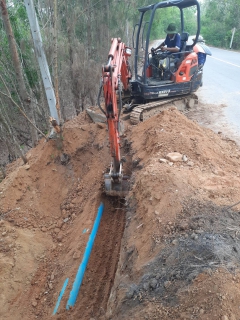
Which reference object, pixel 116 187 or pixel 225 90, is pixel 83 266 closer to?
pixel 116 187

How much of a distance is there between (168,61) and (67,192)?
15.7 feet

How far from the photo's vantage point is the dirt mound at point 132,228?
2.58m

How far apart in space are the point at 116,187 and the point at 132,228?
4.09 feet

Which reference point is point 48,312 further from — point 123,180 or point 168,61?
point 168,61

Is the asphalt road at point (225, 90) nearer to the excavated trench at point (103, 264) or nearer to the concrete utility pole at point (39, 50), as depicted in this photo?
the excavated trench at point (103, 264)

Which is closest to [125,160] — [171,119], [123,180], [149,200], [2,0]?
[123,180]

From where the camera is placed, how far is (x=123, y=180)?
504 cm

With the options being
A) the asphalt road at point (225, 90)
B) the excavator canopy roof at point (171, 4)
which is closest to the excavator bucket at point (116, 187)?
the asphalt road at point (225, 90)

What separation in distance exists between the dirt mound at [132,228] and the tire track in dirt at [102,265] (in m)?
0.02

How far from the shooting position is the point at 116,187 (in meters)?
5.06

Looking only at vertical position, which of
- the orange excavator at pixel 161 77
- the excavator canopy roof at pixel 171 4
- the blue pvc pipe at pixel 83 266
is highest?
the excavator canopy roof at pixel 171 4

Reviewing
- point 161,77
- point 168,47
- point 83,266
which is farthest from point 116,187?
point 168,47

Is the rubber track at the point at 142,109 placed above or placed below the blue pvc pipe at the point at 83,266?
above

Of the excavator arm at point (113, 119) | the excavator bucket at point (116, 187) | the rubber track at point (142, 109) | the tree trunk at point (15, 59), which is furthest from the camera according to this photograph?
the rubber track at point (142, 109)
